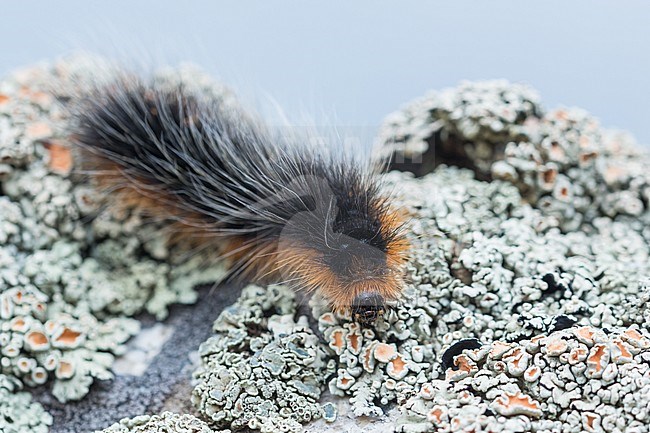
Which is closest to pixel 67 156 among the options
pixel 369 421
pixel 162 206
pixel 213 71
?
pixel 162 206

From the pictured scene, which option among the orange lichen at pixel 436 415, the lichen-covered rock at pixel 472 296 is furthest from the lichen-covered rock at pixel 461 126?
the orange lichen at pixel 436 415

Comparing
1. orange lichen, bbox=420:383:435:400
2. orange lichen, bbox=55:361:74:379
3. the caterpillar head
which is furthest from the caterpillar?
orange lichen, bbox=55:361:74:379

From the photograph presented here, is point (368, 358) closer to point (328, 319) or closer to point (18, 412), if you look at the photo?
point (328, 319)

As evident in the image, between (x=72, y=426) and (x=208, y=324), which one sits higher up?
(x=208, y=324)

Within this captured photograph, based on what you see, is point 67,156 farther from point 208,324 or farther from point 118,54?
point 208,324

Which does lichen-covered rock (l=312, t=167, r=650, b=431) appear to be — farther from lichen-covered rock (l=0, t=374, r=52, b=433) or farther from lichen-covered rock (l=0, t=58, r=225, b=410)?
lichen-covered rock (l=0, t=374, r=52, b=433)

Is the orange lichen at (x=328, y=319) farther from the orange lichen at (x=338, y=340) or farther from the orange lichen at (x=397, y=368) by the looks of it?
the orange lichen at (x=397, y=368)

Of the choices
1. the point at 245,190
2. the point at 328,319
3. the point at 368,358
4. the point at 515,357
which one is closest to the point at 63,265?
the point at 245,190
